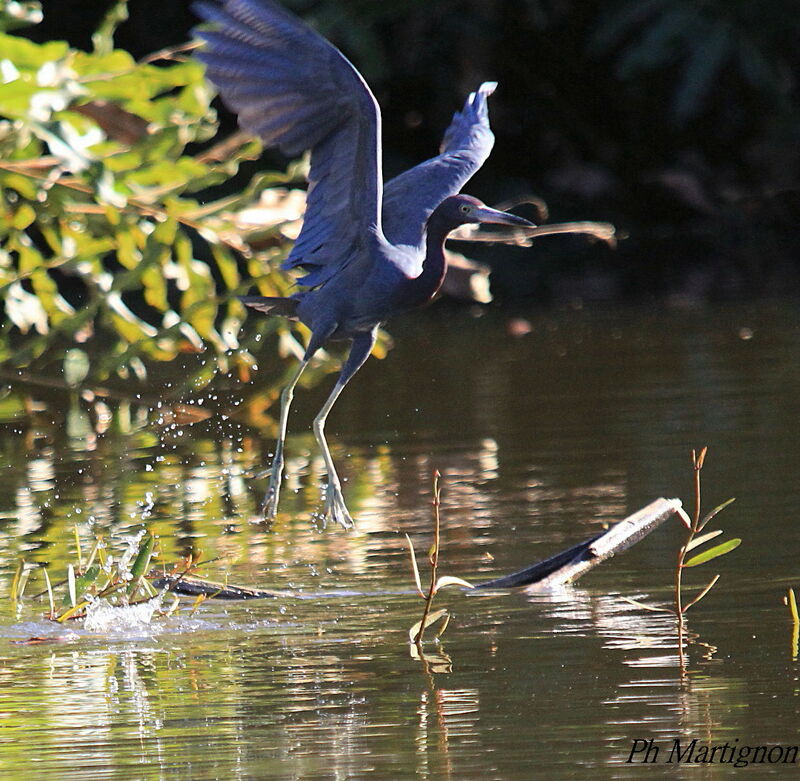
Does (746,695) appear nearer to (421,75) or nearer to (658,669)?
(658,669)

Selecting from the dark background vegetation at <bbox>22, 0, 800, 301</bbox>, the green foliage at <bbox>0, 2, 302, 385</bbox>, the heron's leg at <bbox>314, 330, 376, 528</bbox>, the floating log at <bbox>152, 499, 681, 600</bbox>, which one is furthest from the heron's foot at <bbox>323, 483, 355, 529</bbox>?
the dark background vegetation at <bbox>22, 0, 800, 301</bbox>

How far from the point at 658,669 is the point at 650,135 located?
15.2 m

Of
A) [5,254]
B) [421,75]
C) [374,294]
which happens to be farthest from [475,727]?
[421,75]

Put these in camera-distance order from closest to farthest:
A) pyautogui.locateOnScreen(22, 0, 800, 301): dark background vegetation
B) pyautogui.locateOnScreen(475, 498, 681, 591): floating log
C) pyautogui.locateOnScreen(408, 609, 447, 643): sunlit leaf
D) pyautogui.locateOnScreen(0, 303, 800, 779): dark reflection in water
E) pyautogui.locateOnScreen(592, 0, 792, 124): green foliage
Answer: pyautogui.locateOnScreen(0, 303, 800, 779): dark reflection in water → pyautogui.locateOnScreen(408, 609, 447, 643): sunlit leaf → pyautogui.locateOnScreen(475, 498, 681, 591): floating log → pyautogui.locateOnScreen(592, 0, 792, 124): green foliage → pyautogui.locateOnScreen(22, 0, 800, 301): dark background vegetation

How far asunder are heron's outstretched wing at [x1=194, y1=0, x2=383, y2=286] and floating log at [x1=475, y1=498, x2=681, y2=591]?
3.04ft

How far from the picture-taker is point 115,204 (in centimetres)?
663

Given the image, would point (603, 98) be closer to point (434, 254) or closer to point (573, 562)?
point (434, 254)

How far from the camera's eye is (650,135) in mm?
18484

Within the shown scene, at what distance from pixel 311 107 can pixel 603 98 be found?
14.5 metres

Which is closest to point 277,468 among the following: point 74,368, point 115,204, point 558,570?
point 558,570

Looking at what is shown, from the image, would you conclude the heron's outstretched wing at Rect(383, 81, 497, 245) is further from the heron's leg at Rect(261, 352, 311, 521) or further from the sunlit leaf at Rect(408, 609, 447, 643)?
the sunlit leaf at Rect(408, 609, 447, 643)

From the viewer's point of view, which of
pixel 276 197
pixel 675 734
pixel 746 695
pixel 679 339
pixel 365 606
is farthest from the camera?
pixel 679 339

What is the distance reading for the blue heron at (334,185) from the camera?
461 cm

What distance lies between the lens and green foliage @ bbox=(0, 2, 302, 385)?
677 centimetres
